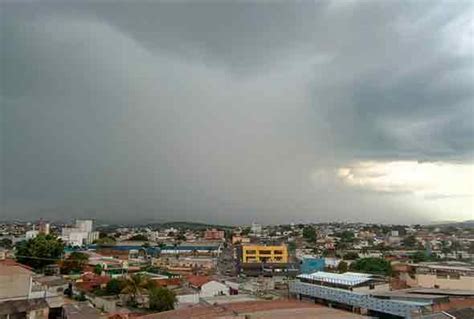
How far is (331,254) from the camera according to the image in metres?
43.6

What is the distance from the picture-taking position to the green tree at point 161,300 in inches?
660

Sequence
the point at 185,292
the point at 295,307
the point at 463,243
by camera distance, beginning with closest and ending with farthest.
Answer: the point at 295,307
the point at 185,292
the point at 463,243

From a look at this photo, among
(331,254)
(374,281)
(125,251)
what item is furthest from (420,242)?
(374,281)

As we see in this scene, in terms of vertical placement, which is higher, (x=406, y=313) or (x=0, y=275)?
(x=0, y=275)

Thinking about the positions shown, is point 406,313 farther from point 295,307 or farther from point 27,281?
point 27,281

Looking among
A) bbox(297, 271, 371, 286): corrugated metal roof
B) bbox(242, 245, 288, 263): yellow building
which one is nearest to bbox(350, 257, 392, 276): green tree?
bbox(297, 271, 371, 286): corrugated metal roof

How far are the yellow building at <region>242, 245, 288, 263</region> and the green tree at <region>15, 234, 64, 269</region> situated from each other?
15812 mm

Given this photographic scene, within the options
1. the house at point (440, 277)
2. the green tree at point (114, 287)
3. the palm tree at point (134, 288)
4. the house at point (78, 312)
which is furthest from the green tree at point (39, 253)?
the house at point (440, 277)

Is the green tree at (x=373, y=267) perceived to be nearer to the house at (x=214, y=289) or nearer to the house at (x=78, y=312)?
the house at (x=214, y=289)

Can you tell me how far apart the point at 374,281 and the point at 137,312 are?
10311 mm

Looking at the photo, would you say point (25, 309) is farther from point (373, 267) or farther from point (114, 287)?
point (373, 267)

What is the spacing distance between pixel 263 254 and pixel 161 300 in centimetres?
2122

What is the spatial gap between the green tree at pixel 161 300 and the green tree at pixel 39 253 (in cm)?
1106

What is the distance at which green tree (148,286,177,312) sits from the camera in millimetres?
16766
